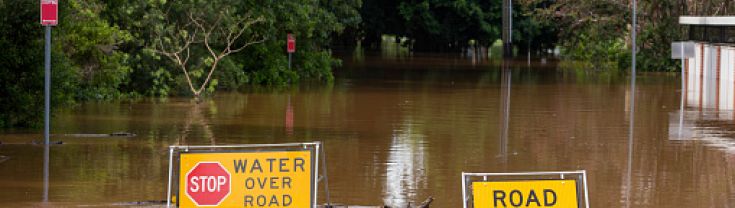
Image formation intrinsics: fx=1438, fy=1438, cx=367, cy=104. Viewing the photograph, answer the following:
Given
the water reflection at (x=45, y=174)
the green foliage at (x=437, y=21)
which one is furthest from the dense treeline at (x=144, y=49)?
the green foliage at (x=437, y=21)

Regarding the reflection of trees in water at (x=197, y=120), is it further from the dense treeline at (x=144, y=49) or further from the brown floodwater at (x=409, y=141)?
the dense treeline at (x=144, y=49)

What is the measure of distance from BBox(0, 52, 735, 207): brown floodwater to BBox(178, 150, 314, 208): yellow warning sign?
9.99 feet

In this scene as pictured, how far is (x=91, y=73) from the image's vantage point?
103 ft

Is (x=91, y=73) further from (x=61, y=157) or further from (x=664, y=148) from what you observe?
(x=664, y=148)

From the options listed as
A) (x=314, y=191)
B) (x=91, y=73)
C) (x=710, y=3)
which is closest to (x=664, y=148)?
(x=314, y=191)

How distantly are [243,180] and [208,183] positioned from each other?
291 mm

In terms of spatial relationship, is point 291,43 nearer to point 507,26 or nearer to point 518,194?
point 518,194

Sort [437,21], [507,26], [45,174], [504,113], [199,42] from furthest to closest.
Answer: [437,21] → [507,26] → [199,42] → [504,113] → [45,174]

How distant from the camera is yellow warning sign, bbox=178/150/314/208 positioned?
39.0ft

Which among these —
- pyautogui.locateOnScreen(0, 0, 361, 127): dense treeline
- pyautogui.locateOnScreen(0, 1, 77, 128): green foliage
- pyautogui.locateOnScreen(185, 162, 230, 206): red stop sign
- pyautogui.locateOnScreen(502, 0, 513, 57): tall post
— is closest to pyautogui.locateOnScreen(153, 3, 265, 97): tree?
pyautogui.locateOnScreen(0, 0, 361, 127): dense treeline

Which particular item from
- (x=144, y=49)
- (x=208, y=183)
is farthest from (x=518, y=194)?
(x=144, y=49)

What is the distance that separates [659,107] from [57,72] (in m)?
14.9

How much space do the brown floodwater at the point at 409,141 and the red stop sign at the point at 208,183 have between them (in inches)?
128

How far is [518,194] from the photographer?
33.9 feet
